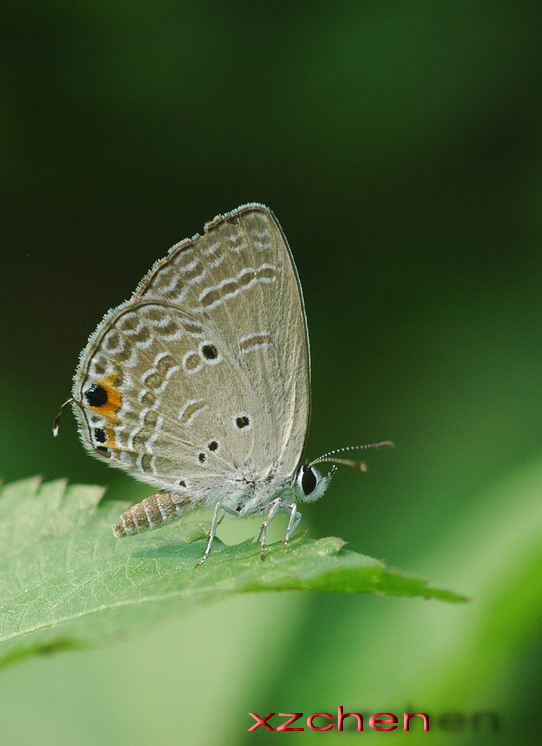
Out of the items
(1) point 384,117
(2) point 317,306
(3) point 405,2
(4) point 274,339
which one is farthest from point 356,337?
(4) point 274,339

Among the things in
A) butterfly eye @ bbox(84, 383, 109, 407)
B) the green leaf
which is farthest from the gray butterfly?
the green leaf

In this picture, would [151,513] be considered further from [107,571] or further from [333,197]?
[333,197]

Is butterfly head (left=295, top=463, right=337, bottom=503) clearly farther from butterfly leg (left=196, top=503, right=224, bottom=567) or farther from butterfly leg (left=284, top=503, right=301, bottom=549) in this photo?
butterfly leg (left=196, top=503, right=224, bottom=567)

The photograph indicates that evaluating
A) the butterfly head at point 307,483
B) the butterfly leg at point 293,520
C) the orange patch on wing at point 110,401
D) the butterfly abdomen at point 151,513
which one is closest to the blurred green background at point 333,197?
the butterfly head at point 307,483

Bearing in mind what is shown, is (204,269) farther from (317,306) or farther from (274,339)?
(317,306)

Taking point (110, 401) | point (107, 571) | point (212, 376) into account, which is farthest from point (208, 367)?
point (107, 571)

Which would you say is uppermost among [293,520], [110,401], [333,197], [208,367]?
[333,197]

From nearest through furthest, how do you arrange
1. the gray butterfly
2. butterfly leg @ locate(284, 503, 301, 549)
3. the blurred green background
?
butterfly leg @ locate(284, 503, 301, 549) < the gray butterfly < the blurred green background
